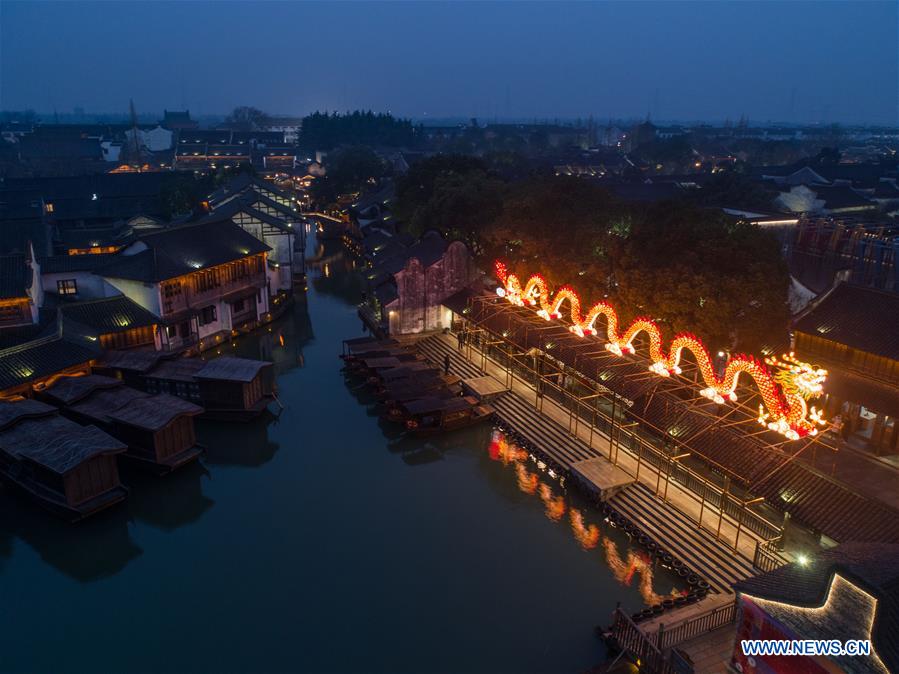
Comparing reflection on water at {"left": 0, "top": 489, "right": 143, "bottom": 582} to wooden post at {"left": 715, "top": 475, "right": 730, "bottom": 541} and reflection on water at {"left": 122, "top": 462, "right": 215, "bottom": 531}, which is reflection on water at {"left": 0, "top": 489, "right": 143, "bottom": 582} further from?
wooden post at {"left": 715, "top": 475, "right": 730, "bottom": 541}

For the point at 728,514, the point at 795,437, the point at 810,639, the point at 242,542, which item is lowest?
the point at 242,542

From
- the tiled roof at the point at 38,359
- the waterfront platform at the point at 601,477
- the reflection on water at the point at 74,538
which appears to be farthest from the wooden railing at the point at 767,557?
the tiled roof at the point at 38,359

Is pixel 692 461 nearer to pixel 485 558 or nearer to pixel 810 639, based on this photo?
pixel 485 558

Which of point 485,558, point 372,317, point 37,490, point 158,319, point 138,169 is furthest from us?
point 138,169

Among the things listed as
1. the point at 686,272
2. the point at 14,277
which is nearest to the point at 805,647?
the point at 686,272

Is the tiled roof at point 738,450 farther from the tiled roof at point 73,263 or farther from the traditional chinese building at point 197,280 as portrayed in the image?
the tiled roof at point 73,263

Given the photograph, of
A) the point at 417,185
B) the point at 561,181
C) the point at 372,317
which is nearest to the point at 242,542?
the point at 372,317

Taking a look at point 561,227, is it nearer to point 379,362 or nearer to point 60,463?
point 379,362
